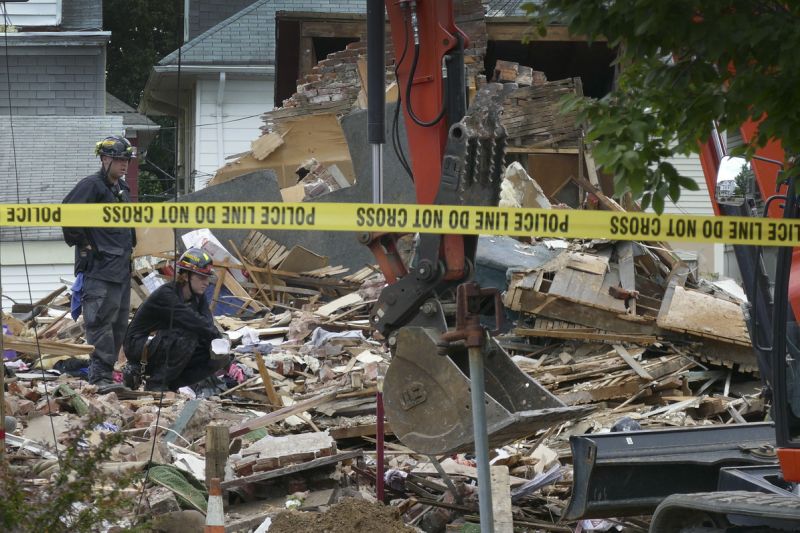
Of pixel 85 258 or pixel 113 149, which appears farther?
pixel 85 258

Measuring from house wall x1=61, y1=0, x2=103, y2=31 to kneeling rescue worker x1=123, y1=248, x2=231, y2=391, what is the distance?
14526mm

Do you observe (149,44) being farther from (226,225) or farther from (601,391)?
(226,225)

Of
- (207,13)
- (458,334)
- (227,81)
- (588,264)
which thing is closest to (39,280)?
(227,81)

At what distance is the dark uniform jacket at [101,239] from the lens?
1088 cm

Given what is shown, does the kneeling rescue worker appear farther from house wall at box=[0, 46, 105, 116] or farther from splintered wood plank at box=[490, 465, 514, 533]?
house wall at box=[0, 46, 105, 116]

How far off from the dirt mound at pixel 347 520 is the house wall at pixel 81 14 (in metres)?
19.4

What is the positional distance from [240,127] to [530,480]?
21.8 metres

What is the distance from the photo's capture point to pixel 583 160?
19.4 m

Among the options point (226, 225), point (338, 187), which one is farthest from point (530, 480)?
point (338, 187)

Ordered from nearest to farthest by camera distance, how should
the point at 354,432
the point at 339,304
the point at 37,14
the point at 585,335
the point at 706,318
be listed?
the point at 354,432 → the point at 706,318 → the point at 585,335 → the point at 339,304 → the point at 37,14

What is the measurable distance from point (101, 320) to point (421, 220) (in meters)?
6.22

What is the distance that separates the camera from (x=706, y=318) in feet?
40.0

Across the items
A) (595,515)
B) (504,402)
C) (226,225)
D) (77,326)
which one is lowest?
(77,326)

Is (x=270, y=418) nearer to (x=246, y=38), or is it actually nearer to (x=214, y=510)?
(x=214, y=510)
